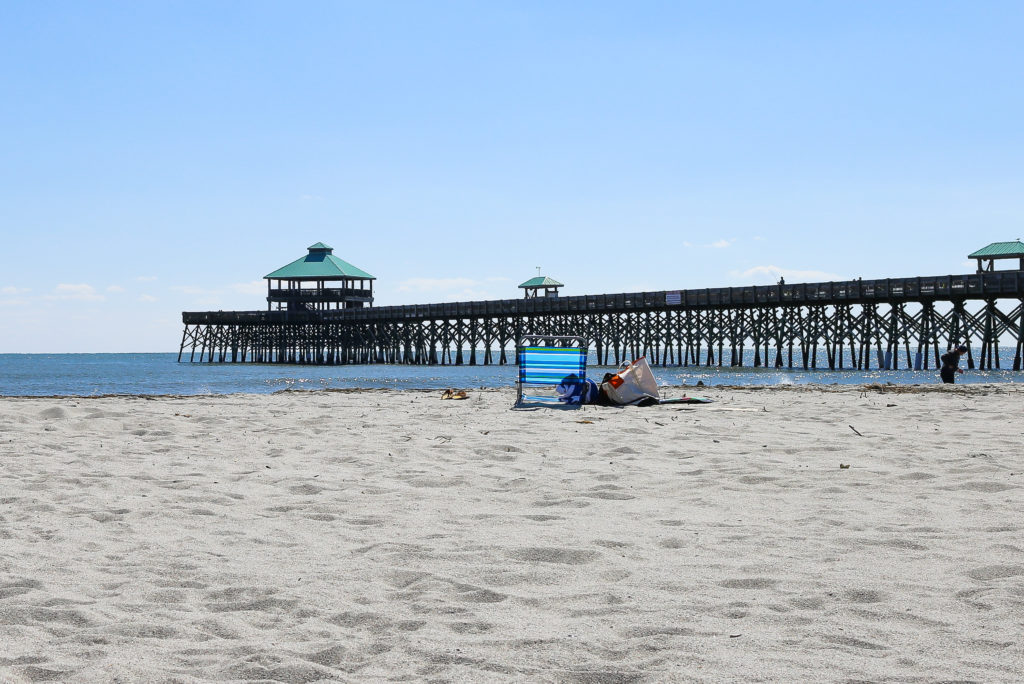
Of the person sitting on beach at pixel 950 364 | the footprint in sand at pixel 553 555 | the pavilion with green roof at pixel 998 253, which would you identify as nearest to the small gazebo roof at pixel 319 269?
the pavilion with green roof at pixel 998 253

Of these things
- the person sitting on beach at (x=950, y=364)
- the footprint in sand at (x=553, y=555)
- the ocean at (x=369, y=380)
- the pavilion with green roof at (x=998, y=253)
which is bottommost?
the ocean at (x=369, y=380)

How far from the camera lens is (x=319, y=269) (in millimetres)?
59000

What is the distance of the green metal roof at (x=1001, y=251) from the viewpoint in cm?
3644

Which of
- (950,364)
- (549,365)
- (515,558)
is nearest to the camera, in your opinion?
(515,558)

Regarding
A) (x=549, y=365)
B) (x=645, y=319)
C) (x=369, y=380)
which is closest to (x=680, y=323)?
(x=645, y=319)

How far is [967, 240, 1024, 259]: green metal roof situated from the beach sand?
3342cm

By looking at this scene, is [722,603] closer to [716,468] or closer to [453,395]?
[716,468]

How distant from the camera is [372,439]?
25.8ft

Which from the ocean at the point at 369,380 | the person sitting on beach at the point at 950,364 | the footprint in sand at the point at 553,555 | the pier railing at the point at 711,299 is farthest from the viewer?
the pier railing at the point at 711,299

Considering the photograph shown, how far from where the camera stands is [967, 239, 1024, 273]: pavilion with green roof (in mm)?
36438

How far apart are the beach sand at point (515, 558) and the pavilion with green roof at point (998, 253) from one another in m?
33.4

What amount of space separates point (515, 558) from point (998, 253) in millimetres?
39046

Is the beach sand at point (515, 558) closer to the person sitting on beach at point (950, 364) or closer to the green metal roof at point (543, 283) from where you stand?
the person sitting on beach at point (950, 364)

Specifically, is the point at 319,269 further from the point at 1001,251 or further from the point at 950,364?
the point at 950,364
